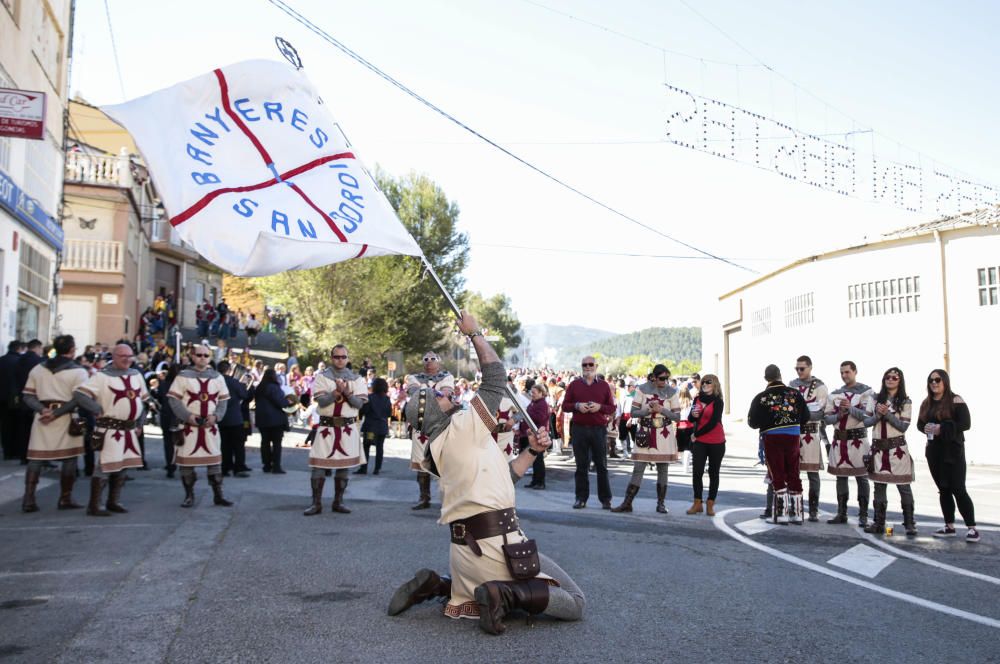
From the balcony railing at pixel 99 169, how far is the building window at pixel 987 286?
104 ft

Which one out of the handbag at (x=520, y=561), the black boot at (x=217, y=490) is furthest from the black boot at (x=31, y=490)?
the handbag at (x=520, y=561)

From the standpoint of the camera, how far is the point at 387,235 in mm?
6379

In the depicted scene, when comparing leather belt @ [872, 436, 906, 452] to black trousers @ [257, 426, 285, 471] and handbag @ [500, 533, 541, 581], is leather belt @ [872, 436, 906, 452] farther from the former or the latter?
black trousers @ [257, 426, 285, 471]

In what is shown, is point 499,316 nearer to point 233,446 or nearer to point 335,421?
point 233,446

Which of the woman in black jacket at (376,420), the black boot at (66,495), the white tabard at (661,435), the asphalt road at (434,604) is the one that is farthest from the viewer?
the woman in black jacket at (376,420)

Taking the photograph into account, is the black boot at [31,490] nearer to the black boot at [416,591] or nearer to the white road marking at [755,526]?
the black boot at [416,591]

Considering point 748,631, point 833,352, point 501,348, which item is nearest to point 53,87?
point 748,631

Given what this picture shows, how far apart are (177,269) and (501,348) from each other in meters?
59.2

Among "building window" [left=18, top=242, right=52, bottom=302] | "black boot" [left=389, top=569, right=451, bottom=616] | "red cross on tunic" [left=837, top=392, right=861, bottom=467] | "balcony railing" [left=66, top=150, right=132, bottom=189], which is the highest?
"balcony railing" [left=66, top=150, right=132, bottom=189]

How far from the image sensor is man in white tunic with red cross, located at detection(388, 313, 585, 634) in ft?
17.8

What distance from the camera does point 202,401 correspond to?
10.7 meters

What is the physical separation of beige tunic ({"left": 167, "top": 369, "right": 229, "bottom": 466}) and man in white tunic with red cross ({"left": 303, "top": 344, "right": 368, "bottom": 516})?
1287mm

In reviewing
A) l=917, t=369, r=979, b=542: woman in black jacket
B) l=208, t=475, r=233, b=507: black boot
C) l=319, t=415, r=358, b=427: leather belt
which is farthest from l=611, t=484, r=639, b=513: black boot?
l=208, t=475, r=233, b=507: black boot

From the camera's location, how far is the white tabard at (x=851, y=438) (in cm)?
1050
